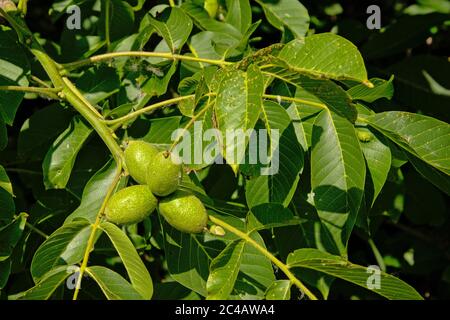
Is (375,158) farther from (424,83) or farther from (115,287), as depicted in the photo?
(424,83)

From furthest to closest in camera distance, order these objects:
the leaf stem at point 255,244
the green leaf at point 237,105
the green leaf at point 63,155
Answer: the green leaf at point 63,155 → the leaf stem at point 255,244 → the green leaf at point 237,105

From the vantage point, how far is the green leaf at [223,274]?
48.2 inches

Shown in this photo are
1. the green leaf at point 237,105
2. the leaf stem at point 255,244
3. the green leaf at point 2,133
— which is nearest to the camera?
the green leaf at point 237,105

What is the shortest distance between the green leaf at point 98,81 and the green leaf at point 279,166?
1.81 feet

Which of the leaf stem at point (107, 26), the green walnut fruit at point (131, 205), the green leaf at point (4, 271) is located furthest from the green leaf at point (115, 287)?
the leaf stem at point (107, 26)

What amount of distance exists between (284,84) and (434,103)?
950mm

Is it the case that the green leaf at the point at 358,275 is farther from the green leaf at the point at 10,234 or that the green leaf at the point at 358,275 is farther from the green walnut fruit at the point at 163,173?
the green leaf at the point at 10,234

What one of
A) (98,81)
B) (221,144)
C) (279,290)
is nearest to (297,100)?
(221,144)

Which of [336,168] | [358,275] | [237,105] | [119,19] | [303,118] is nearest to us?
[237,105]

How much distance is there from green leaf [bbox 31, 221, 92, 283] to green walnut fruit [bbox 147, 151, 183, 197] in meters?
0.20

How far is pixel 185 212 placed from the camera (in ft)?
4.06

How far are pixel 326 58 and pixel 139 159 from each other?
17.0 inches

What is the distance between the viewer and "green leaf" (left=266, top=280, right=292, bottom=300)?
1261mm

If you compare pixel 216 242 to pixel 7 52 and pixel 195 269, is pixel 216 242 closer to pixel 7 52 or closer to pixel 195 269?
pixel 195 269
